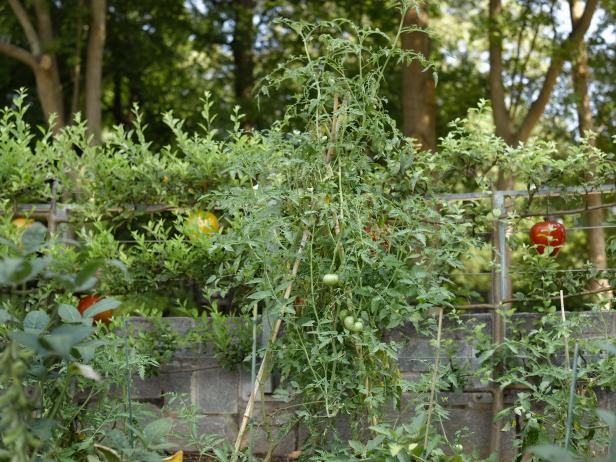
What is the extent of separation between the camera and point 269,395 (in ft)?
14.3

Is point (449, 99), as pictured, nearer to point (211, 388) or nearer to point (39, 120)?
point (39, 120)

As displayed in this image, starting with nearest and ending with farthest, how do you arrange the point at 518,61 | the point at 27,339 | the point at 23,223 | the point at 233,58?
the point at 27,339 → the point at 23,223 → the point at 518,61 → the point at 233,58

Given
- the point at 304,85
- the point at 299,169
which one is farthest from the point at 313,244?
the point at 304,85

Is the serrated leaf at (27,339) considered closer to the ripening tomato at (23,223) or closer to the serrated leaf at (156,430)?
the serrated leaf at (156,430)

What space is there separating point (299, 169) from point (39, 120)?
25.1 feet

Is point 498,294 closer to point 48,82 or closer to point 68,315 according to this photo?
point 68,315

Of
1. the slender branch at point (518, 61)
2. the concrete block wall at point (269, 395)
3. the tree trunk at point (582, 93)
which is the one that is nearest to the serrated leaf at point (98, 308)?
the concrete block wall at point (269, 395)

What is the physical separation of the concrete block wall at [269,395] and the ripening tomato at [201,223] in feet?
1.58

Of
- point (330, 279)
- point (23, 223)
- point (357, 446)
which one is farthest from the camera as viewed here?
point (23, 223)

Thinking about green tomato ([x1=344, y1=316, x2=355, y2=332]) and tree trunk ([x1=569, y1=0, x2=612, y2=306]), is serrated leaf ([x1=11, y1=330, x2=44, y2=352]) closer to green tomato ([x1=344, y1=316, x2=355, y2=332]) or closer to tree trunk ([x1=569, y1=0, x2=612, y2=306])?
green tomato ([x1=344, y1=316, x2=355, y2=332])

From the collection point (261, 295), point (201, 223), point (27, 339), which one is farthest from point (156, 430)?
point (201, 223)

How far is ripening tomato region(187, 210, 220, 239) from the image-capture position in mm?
4332

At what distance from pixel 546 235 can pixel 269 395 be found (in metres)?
1.57

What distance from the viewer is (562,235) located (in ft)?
13.9
